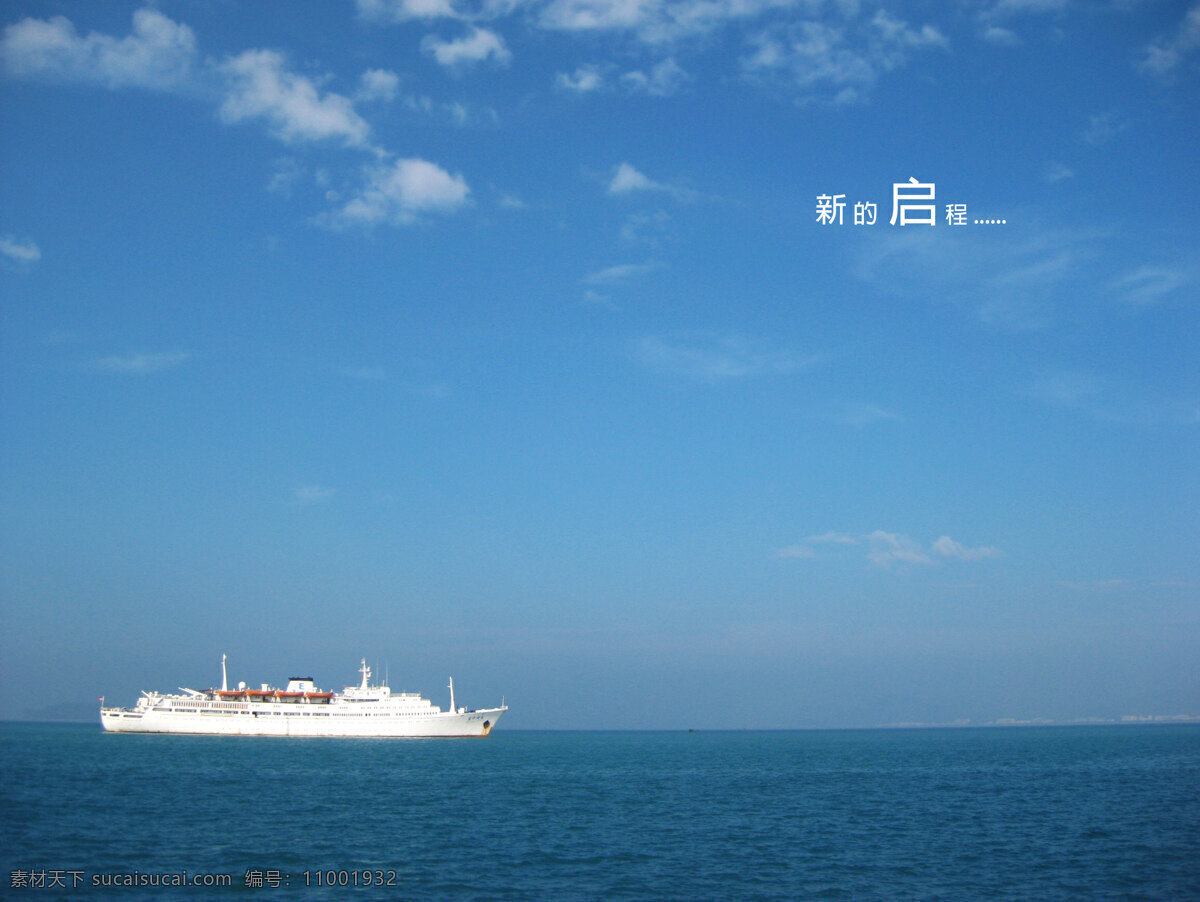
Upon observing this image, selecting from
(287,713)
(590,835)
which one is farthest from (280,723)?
(590,835)

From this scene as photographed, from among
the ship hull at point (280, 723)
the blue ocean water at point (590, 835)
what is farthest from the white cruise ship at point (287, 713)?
the blue ocean water at point (590, 835)

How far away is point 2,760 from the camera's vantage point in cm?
7825

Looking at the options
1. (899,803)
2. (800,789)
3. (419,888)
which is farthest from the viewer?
(800,789)

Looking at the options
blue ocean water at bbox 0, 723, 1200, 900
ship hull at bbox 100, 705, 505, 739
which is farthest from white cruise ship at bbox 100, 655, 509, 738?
blue ocean water at bbox 0, 723, 1200, 900

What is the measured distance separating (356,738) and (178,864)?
314 feet

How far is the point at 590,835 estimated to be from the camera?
37312mm

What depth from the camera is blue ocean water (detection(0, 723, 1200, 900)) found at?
1073 inches

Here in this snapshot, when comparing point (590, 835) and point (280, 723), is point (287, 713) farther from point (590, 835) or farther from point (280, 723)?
point (590, 835)

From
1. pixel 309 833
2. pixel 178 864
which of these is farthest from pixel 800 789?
pixel 178 864

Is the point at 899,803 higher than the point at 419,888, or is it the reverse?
the point at 419,888

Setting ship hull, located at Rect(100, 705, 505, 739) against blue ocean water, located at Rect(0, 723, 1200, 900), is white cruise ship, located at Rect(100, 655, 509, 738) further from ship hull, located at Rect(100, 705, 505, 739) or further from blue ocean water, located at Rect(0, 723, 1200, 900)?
blue ocean water, located at Rect(0, 723, 1200, 900)

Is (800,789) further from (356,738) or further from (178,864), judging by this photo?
(356,738)

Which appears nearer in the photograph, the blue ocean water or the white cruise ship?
the blue ocean water

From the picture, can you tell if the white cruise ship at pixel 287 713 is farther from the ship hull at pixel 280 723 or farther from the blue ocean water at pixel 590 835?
the blue ocean water at pixel 590 835
